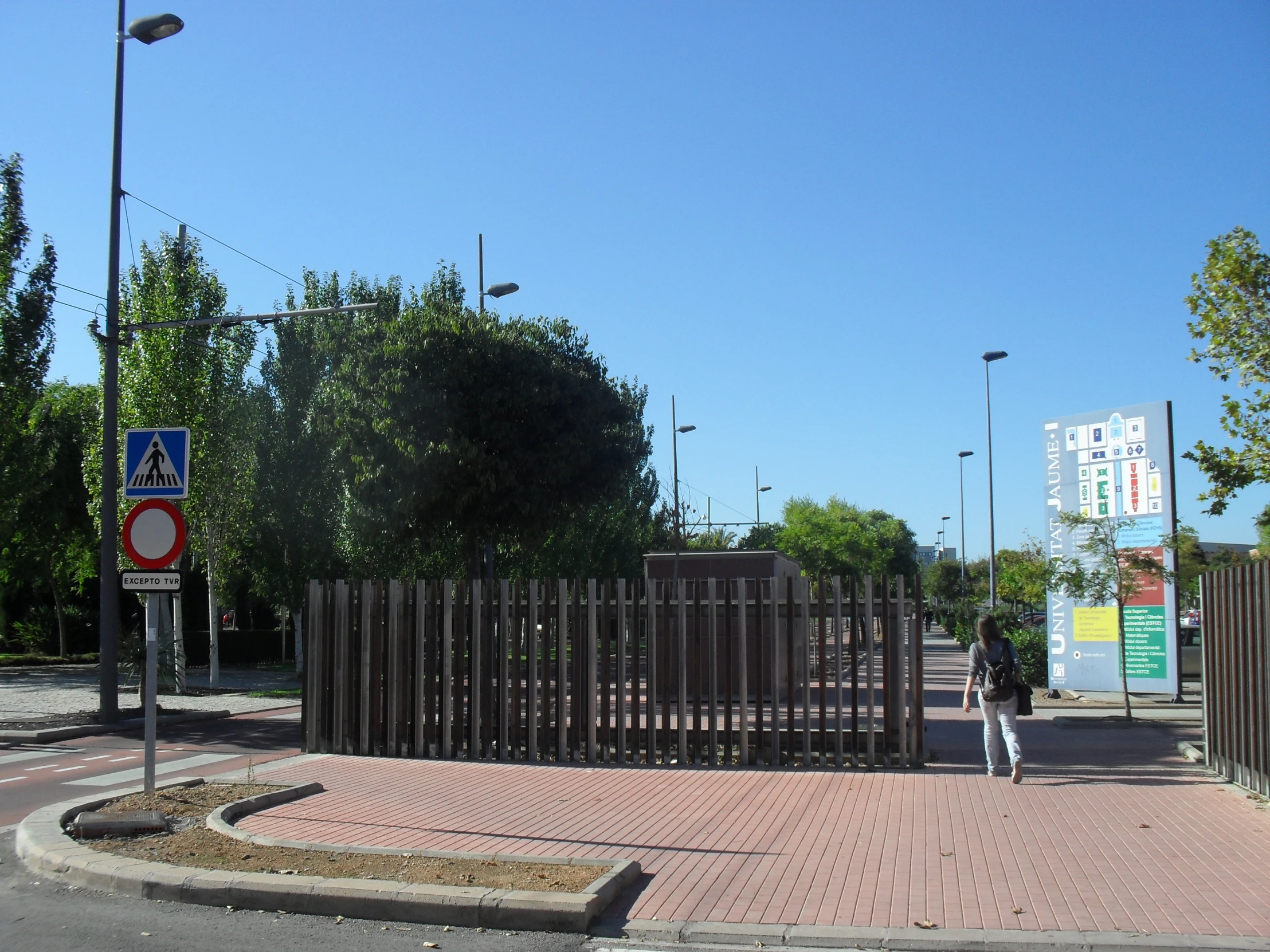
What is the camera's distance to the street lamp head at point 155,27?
14.7m

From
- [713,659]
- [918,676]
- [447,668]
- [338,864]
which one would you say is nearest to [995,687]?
[918,676]

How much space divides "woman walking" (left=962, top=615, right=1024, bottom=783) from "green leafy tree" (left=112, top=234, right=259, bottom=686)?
18.6 m

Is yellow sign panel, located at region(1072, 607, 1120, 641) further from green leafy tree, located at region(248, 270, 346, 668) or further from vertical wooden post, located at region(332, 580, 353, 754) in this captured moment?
green leafy tree, located at region(248, 270, 346, 668)

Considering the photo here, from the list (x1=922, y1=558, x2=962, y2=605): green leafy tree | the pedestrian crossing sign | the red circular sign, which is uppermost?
the pedestrian crossing sign

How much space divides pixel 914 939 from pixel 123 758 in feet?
38.3

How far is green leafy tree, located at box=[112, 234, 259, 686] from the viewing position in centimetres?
2488

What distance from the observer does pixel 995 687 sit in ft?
35.1

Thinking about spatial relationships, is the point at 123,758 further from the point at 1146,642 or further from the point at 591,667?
the point at 1146,642

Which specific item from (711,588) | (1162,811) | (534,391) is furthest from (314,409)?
(1162,811)

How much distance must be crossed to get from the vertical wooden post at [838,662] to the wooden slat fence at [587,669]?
0.07 feet

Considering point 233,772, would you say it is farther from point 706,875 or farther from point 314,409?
point 314,409

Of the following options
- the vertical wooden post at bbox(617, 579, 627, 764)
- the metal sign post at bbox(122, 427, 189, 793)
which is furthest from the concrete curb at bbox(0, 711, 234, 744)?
the vertical wooden post at bbox(617, 579, 627, 764)

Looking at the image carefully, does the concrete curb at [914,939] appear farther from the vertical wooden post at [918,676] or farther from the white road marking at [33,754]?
the white road marking at [33,754]

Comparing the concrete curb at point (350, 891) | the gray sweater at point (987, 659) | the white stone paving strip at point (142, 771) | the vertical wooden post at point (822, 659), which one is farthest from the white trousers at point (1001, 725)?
the white stone paving strip at point (142, 771)
